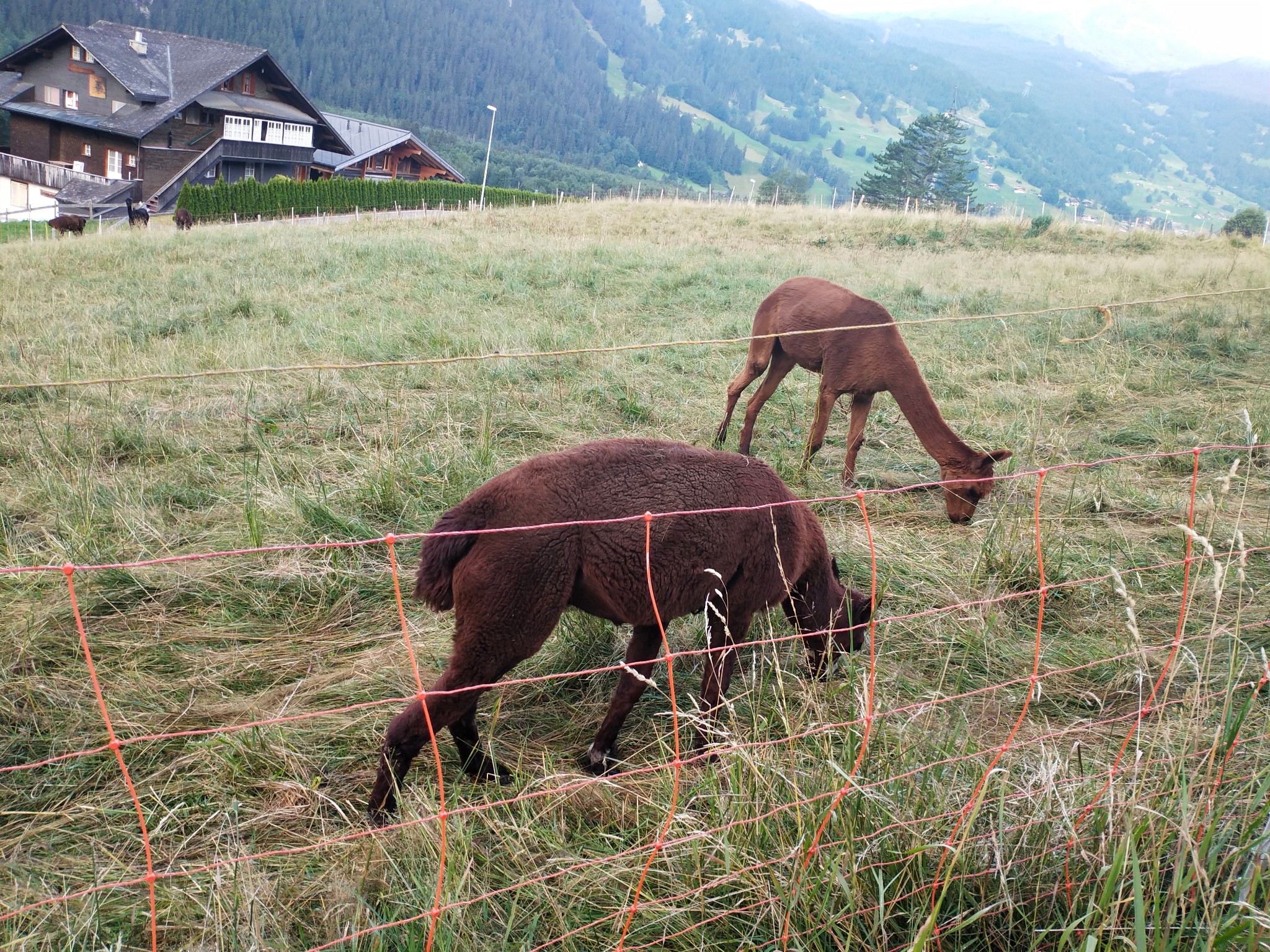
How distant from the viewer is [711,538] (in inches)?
129

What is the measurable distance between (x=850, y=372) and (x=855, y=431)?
475 millimetres

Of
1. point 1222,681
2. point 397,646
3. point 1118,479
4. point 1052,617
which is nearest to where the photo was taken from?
point 1222,681

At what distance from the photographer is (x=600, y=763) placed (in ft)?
10.7

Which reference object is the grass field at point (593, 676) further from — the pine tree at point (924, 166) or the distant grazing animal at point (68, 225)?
the pine tree at point (924, 166)

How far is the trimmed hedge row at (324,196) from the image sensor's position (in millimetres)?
35000

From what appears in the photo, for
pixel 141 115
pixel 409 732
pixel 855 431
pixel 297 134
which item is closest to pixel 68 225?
pixel 141 115

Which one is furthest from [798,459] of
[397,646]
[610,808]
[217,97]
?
[217,97]

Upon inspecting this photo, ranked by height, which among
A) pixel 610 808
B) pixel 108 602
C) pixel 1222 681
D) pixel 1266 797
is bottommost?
pixel 108 602

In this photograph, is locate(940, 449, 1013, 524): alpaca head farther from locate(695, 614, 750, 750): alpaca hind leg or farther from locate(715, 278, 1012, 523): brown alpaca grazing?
locate(695, 614, 750, 750): alpaca hind leg

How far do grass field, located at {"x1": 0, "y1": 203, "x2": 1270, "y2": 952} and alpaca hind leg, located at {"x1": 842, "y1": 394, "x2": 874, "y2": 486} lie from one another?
15cm

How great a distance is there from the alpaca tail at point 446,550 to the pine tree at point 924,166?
54741mm

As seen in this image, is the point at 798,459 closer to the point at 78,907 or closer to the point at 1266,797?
the point at 1266,797

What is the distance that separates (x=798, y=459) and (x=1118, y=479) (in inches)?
88.8

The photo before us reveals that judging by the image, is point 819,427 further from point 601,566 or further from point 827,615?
point 601,566
